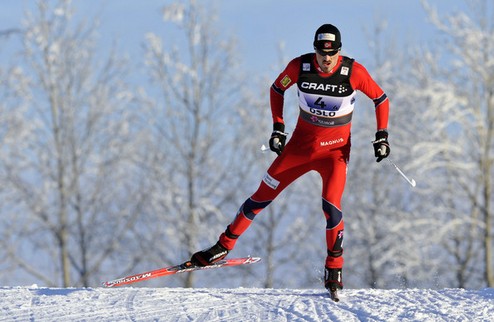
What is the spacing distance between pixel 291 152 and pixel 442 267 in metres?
12.9

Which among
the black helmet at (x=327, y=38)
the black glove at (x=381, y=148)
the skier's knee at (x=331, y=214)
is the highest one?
the black helmet at (x=327, y=38)

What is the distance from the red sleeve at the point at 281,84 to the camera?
6.13 metres

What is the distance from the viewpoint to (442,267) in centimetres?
1803

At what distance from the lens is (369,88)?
20.1ft

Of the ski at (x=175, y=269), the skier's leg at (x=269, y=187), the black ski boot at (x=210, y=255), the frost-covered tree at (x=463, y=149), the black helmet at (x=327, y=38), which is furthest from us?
the frost-covered tree at (x=463, y=149)

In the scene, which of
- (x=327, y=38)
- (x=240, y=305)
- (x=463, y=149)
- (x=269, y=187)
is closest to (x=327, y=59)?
(x=327, y=38)

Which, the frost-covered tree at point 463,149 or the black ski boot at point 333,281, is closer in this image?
the black ski boot at point 333,281

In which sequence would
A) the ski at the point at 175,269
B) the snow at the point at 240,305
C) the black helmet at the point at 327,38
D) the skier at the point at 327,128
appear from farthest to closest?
the ski at the point at 175,269, the skier at the point at 327,128, the black helmet at the point at 327,38, the snow at the point at 240,305

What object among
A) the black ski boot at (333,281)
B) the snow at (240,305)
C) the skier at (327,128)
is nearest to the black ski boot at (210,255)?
the snow at (240,305)

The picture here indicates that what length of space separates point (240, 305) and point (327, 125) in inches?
67.4

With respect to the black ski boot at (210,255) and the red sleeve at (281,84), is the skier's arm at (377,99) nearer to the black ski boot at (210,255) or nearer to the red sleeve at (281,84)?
the red sleeve at (281,84)

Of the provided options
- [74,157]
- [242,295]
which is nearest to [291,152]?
[242,295]

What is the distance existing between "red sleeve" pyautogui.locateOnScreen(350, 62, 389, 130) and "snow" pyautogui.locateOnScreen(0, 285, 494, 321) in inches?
61.1

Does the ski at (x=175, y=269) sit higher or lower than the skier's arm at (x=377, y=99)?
lower
